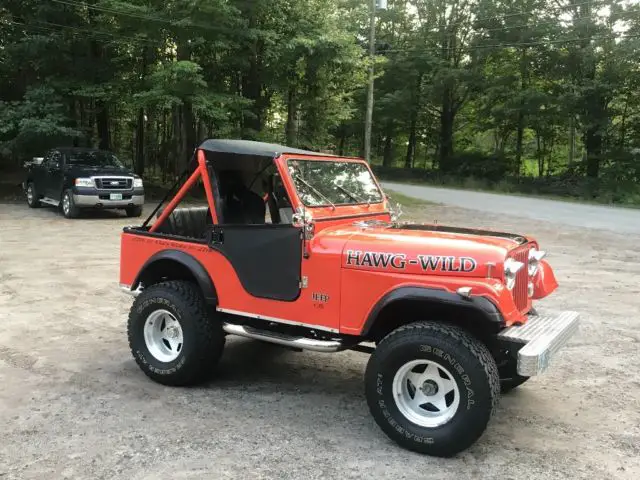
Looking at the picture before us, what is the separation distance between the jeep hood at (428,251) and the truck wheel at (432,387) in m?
0.37

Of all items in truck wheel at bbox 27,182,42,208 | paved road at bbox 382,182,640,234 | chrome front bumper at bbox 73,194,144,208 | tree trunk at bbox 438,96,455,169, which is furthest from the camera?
tree trunk at bbox 438,96,455,169

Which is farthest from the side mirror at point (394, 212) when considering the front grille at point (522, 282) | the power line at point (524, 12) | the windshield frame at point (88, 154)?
the power line at point (524, 12)

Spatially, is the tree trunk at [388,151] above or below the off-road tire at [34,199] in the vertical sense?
above

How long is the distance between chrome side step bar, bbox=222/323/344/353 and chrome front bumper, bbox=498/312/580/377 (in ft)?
3.58

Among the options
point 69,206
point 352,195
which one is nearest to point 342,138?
point 69,206

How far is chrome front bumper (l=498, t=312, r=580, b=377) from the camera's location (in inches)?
130

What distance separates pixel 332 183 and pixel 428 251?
1379mm

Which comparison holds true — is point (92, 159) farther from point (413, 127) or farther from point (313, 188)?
point (413, 127)

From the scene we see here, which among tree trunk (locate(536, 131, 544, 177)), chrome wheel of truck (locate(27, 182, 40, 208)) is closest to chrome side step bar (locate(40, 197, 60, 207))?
chrome wheel of truck (locate(27, 182, 40, 208))

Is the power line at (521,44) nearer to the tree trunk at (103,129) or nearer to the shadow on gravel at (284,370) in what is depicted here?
the tree trunk at (103,129)

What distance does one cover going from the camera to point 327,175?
15.7ft

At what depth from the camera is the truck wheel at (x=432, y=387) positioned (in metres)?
3.39

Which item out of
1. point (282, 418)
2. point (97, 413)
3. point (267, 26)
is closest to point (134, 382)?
point (97, 413)

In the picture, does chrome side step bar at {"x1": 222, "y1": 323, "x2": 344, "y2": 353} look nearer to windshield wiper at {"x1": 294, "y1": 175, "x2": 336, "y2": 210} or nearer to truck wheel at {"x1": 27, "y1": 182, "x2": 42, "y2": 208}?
windshield wiper at {"x1": 294, "y1": 175, "x2": 336, "y2": 210}
